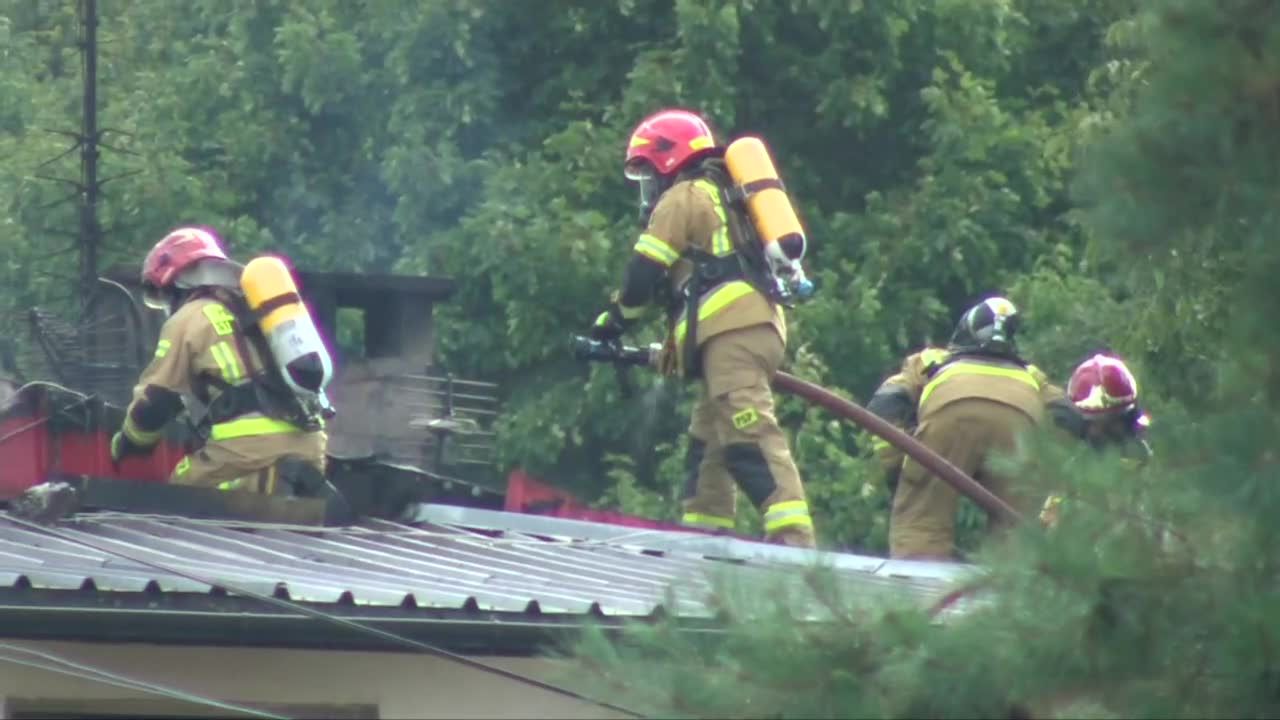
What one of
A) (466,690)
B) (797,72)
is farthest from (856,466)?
(466,690)

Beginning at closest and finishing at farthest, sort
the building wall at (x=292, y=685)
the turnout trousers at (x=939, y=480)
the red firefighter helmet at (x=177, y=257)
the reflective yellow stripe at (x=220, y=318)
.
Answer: the building wall at (x=292, y=685) < the reflective yellow stripe at (x=220, y=318) < the red firefighter helmet at (x=177, y=257) < the turnout trousers at (x=939, y=480)

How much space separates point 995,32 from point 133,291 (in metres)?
6.38

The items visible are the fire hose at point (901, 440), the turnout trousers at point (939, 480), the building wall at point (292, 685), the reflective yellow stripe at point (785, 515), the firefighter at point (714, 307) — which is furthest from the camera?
the turnout trousers at point (939, 480)

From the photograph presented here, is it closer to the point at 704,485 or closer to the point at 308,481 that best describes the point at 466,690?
the point at 308,481

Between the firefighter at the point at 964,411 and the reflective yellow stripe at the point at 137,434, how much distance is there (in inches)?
104

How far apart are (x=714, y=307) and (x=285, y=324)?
1.46 m

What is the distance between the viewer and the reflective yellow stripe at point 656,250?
25.6ft

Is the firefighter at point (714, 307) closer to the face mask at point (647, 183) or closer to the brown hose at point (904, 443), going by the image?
the face mask at point (647, 183)

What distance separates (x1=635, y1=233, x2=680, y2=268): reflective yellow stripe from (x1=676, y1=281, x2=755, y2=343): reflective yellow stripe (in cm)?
19

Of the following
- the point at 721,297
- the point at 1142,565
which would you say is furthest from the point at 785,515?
the point at 1142,565

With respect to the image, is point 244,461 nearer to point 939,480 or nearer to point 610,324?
point 610,324

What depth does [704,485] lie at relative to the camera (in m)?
8.17

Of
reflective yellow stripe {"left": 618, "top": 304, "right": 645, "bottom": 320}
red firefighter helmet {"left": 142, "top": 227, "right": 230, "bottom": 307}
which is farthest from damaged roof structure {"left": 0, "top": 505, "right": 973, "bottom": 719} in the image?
red firefighter helmet {"left": 142, "top": 227, "right": 230, "bottom": 307}

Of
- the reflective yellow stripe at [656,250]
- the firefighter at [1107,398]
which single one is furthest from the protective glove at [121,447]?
the firefighter at [1107,398]
